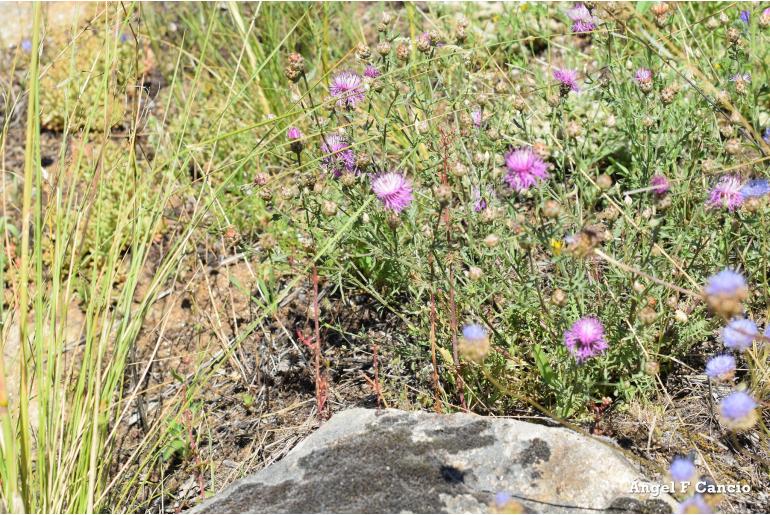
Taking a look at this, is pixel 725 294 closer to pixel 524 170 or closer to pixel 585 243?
pixel 585 243

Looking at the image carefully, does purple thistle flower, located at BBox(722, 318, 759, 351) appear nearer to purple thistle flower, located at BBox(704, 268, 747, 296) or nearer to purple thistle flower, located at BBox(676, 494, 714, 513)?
purple thistle flower, located at BBox(704, 268, 747, 296)

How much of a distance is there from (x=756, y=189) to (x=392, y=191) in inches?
34.3

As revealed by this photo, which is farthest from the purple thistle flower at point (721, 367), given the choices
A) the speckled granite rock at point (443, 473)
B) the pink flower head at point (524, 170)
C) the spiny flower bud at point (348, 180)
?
the spiny flower bud at point (348, 180)

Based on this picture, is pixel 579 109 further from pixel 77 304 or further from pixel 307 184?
pixel 77 304

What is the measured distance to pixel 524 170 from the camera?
1.87 meters

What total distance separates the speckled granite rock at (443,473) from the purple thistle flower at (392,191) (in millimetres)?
537

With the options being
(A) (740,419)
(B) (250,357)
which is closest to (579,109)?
(B) (250,357)

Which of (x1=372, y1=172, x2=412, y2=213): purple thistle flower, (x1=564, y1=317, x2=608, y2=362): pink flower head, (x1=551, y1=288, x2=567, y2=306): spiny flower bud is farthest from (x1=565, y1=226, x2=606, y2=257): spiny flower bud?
(x1=372, y1=172, x2=412, y2=213): purple thistle flower

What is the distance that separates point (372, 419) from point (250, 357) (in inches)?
36.6

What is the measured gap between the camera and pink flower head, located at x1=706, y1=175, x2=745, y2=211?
195cm

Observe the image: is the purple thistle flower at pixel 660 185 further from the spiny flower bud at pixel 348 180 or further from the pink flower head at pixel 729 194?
the spiny flower bud at pixel 348 180

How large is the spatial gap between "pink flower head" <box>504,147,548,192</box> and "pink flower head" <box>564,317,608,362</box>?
348 mm

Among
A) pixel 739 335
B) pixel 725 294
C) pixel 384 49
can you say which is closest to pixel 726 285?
pixel 725 294

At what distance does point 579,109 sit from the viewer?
3195mm
